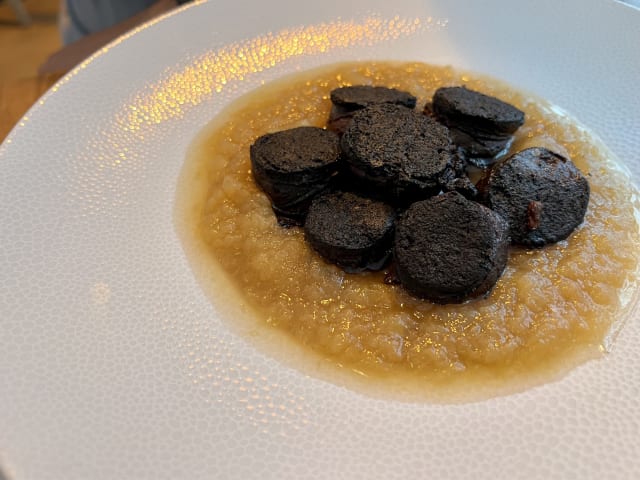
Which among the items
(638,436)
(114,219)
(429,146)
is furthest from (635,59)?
(114,219)

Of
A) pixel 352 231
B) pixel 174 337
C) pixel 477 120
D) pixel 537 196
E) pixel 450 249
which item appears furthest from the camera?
pixel 477 120

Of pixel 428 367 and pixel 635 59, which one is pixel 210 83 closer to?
pixel 428 367

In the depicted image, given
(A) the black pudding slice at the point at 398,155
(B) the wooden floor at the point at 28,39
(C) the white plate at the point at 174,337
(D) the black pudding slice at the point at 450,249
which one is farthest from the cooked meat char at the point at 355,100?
(B) the wooden floor at the point at 28,39

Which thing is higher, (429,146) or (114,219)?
(429,146)

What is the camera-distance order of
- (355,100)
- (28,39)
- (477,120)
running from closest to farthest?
(477,120) < (355,100) < (28,39)

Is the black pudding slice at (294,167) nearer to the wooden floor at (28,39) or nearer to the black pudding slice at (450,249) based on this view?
the black pudding slice at (450,249)

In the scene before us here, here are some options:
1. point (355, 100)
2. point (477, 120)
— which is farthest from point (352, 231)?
point (477, 120)

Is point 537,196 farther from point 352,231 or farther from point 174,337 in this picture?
point 174,337
